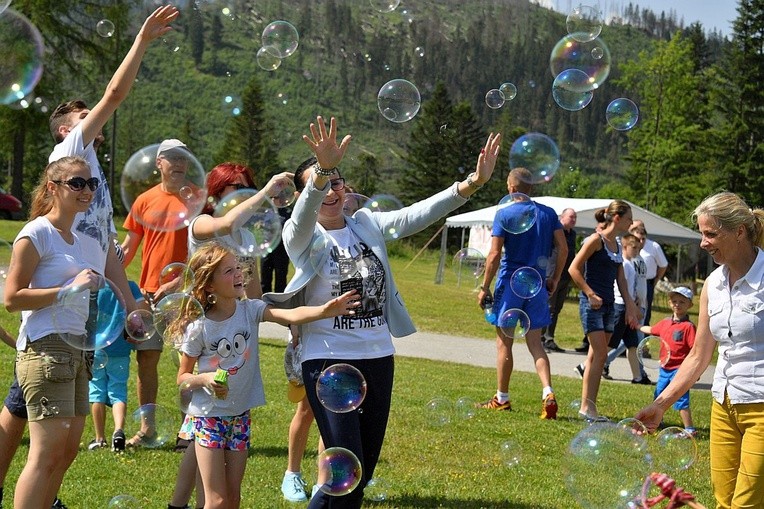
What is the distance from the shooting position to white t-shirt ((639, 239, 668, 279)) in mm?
11844

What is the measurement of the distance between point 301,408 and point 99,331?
141cm

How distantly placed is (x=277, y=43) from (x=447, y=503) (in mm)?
3928

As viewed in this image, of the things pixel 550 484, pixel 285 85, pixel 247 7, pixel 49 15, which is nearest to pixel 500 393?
pixel 550 484

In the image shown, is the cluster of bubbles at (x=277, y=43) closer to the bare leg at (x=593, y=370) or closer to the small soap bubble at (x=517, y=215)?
the small soap bubble at (x=517, y=215)

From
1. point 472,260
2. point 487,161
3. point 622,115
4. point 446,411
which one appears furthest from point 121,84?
point 472,260

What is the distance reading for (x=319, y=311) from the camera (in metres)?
3.88

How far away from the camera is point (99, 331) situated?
4074mm

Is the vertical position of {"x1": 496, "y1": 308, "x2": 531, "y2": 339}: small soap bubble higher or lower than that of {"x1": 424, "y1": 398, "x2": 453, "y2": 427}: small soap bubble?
higher

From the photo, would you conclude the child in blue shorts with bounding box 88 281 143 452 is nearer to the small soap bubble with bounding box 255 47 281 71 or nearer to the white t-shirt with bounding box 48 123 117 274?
the white t-shirt with bounding box 48 123 117 274

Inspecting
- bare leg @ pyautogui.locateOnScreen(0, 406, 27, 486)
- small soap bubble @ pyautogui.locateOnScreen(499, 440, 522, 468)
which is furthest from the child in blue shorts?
small soap bubble @ pyautogui.locateOnScreen(499, 440, 522, 468)

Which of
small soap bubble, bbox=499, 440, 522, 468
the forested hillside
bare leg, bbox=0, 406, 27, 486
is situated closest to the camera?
bare leg, bbox=0, 406, 27, 486

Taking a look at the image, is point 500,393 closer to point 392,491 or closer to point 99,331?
point 392,491

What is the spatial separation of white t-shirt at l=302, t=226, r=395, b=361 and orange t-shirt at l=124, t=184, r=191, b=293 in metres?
1.70

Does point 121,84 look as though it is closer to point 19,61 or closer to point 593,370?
point 19,61
